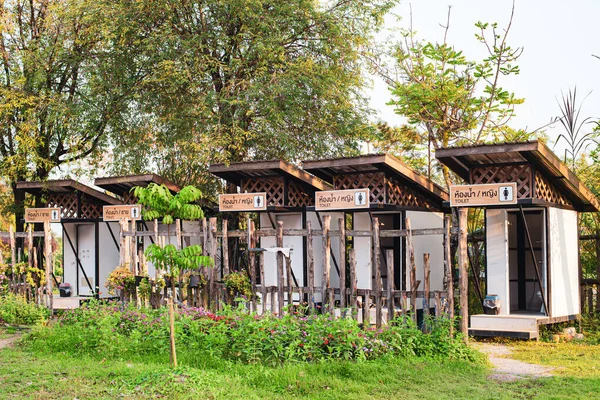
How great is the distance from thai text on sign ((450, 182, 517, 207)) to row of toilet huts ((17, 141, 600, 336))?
0.70ft

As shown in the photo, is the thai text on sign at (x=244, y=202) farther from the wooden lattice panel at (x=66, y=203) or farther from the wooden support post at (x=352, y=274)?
the wooden lattice panel at (x=66, y=203)

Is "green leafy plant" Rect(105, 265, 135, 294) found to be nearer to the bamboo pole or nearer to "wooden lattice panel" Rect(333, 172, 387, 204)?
"wooden lattice panel" Rect(333, 172, 387, 204)

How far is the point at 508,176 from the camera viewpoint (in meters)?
14.0

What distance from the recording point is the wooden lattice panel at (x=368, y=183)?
626 inches

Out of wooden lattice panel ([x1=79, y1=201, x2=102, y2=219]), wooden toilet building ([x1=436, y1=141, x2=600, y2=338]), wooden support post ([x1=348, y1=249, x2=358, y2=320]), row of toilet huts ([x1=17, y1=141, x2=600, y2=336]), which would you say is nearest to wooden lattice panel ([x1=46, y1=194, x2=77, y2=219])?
row of toilet huts ([x1=17, y1=141, x2=600, y2=336])

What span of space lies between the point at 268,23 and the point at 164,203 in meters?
11.5

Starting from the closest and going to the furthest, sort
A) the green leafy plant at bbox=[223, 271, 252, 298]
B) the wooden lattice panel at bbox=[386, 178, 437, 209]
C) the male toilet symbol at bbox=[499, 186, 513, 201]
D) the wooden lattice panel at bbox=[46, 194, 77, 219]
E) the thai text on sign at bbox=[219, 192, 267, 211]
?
1. the male toilet symbol at bbox=[499, 186, 513, 201]
2. the green leafy plant at bbox=[223, 271, 252, 298]
3. the wooden lattice panel at bbox=[386, 178, 437, 209]
4. the thai text on sign at bbox=[219, 192, 267, 211]
5. the wooden lattice panel at bbox=[46, 194, 77, 219]

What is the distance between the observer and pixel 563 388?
29.8 feet

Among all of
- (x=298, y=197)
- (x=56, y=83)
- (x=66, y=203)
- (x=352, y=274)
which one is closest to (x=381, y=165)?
(x=298, y=197)

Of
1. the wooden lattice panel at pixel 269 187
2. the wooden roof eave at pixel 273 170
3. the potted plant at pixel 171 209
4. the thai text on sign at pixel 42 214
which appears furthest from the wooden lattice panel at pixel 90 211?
the potted plant at pixel 171 209

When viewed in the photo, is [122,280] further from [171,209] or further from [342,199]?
[342,199]

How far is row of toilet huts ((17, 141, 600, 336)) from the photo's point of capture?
543 inches

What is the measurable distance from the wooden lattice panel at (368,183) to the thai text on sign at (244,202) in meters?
1.85

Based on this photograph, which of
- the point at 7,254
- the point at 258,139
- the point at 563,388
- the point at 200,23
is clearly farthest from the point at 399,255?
the point at 7,254
